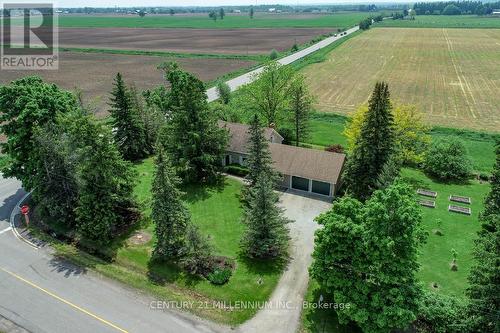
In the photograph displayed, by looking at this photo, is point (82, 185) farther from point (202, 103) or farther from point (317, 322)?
point (317, 322)

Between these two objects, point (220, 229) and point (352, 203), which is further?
point (220, 229)

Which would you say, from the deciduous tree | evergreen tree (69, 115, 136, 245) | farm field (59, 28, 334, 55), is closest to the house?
evergreen tree (69, 115, 136, 245)

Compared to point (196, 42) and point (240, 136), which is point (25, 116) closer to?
point (240, 136)

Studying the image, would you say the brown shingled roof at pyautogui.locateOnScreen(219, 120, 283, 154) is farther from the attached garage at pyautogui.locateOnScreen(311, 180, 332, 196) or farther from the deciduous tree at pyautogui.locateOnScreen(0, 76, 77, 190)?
the deciduous tree at pyautogui.locateOnScreen(0, 76, 77, 190)

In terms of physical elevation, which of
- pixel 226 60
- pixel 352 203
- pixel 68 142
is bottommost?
pixel 352 203

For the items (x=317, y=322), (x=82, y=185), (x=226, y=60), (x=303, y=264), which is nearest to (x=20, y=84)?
(x=82, y=185)

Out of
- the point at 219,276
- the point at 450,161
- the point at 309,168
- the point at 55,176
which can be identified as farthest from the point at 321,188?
the point at 55,176
